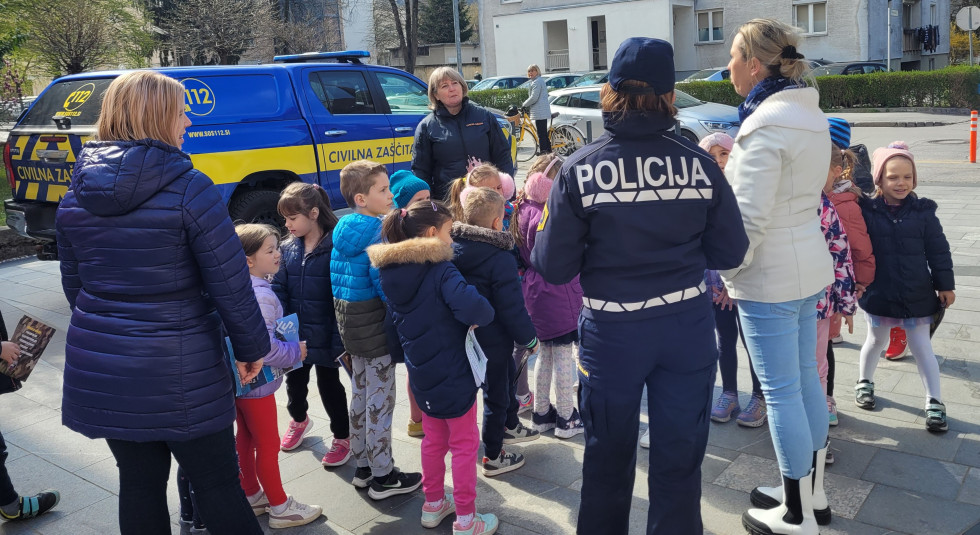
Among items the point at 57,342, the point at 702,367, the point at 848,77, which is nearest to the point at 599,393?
the point at 702,367

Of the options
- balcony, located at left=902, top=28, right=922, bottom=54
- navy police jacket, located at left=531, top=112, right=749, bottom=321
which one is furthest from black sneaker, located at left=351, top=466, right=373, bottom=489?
balcony, located at left=902, top=28, right=922, bottom=54

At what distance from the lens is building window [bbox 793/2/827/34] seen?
3575 centimetres

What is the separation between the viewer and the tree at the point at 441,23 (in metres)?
58.9

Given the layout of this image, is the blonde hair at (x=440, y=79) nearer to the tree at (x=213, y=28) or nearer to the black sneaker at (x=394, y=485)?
the black sneaker at (x=394, y=485)

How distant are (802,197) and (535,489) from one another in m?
1.80

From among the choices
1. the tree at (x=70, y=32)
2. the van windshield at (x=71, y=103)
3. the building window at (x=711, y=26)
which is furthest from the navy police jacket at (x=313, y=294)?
the building window at (x=711, y=26)

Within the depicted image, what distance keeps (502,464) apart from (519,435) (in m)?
0.39

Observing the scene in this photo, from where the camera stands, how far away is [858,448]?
4066mm

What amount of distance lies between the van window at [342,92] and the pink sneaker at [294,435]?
474 cm

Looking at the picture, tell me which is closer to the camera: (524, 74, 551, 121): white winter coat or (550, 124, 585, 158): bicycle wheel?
(524, 74, 551, 121): white winter coat

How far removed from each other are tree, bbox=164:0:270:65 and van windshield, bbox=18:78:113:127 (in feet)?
74.7

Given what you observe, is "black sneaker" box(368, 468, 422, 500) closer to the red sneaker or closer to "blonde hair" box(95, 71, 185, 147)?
"blonde hair" box(95, 71, 185, 147)

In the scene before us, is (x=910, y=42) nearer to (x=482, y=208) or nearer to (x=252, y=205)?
(x=252, y=205)

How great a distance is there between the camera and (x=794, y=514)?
326 cm
